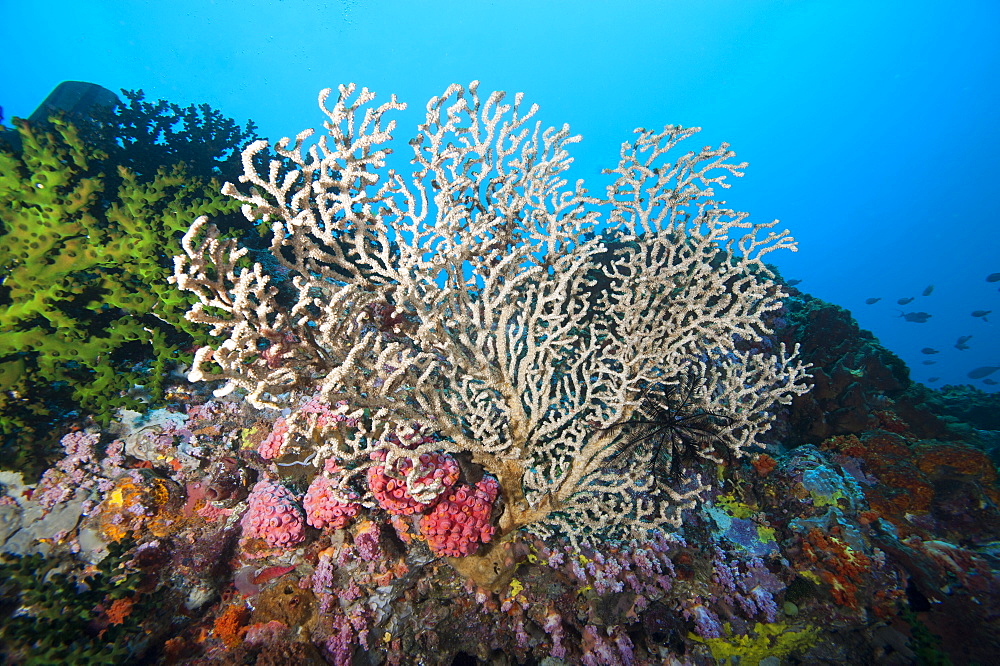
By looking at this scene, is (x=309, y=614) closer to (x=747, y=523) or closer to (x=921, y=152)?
(x=747, y=523)

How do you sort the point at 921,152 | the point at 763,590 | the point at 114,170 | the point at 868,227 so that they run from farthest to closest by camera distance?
the point at 868,227 → the point at 921,152 → the point at 114,170 → the point at 763,590

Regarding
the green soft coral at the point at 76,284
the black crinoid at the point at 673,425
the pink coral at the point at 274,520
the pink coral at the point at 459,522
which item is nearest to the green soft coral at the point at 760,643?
the black crinoid at the point at 673,425

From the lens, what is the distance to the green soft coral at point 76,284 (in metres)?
4.38

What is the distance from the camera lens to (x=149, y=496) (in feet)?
14.7

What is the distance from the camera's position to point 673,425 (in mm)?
4398

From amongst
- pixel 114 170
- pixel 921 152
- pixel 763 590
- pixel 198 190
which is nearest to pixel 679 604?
pixel 763 590

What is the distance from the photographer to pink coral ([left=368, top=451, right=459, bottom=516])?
3683mm

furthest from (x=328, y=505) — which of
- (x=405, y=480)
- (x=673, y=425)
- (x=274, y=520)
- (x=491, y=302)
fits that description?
(x=673, y=425)

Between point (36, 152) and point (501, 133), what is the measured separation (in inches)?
221

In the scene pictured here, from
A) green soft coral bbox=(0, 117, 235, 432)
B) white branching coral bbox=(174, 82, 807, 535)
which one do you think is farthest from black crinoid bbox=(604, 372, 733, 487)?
green soft coral bbox=(0, 117, 235, 432)

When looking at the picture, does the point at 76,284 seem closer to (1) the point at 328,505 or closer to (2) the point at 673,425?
(1) the point at 328,505

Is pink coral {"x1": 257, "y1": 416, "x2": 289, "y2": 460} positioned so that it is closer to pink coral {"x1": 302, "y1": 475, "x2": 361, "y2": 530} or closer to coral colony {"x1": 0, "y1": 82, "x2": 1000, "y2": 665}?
coral colony {"x1": 0, "y1": 82, "x2": 1000, "y2": 665}

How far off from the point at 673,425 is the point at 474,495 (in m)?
2.35

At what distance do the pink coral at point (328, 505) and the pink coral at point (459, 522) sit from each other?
31.9 inches
